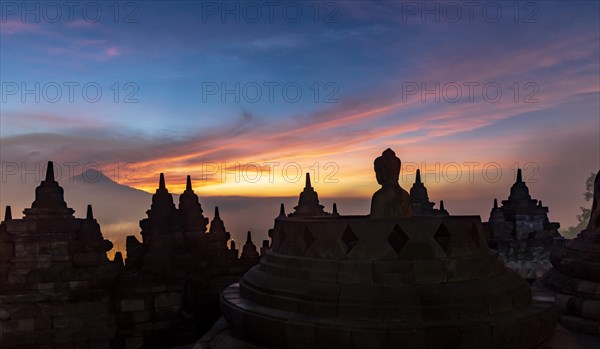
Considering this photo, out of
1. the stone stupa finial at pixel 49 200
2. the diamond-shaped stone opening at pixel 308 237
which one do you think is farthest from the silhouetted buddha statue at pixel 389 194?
the stone stupa finial at pixel 49 200

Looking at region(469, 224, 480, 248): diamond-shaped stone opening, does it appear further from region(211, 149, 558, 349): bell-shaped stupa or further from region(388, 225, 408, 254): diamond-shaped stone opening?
region(388, 225, 408, 254): diamond-shaped stone opening

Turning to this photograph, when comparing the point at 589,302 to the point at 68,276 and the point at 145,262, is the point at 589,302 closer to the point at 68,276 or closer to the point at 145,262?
the point at 145,262

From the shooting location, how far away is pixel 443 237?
627 centimetres

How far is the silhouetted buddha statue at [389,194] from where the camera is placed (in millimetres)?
7238

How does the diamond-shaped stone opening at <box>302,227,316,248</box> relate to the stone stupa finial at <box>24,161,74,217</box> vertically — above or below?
below

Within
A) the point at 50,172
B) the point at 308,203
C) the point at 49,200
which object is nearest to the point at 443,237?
the point at 49,200

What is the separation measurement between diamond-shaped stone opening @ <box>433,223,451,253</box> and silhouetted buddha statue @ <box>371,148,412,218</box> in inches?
41.1

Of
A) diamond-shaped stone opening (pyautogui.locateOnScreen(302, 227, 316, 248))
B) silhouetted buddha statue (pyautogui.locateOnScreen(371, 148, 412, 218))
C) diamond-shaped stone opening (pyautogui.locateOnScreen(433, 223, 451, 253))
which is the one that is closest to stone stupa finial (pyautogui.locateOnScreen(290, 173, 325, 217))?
Result: silhouetted buddha statue (pyautogui.locateOnScreen(371, 148, 412, 218))

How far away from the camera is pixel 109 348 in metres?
11.9

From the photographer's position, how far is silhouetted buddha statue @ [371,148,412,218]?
7238 mm

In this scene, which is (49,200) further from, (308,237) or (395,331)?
(395,331)

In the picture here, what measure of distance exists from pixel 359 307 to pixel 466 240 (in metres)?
1.91

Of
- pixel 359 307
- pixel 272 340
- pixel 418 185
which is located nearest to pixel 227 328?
pixel 272 340

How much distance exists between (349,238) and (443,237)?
1297 millimetres
